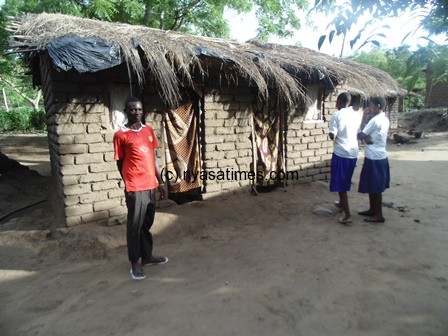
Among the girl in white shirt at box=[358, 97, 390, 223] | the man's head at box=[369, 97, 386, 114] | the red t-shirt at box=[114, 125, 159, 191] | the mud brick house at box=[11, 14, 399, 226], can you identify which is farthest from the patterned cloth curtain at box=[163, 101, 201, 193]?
the man's head at box=[369, 97, 386, 114]

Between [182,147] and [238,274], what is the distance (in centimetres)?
245

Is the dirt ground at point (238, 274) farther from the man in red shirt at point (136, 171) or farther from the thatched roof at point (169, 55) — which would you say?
the thatched roof at point (169, 55)

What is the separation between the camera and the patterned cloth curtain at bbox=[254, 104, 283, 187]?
222 inches

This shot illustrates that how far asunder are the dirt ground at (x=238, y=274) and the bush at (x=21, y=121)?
65.5 ft

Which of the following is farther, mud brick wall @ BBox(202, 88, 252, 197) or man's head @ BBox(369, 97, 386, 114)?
mud brick wall @ BBox(202, 88, 252, 197)

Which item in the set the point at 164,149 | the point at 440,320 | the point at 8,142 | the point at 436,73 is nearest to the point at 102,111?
the point at 164,149

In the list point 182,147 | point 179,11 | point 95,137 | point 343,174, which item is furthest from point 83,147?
point 179,11

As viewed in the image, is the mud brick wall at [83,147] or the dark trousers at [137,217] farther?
the mud brick wall at [83,147]

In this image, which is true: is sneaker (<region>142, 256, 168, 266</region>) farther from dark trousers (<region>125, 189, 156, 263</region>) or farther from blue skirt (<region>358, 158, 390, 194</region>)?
blue skirt (<region>358, 158, 390, 194</region>)

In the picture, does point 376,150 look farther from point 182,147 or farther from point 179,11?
point 179,11

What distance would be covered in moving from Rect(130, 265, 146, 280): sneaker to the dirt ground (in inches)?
2.7

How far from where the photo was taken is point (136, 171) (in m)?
2.89

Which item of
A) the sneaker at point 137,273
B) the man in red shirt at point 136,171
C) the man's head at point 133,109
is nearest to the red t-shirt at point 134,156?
the man in red shirt at point 136,171

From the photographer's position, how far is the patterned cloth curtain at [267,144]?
564 cm
